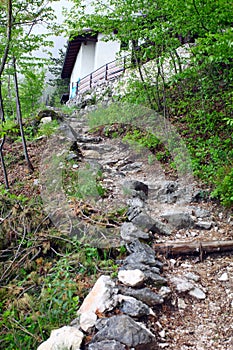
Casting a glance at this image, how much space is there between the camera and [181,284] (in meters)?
3.25

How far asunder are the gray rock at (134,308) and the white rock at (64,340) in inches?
17.9

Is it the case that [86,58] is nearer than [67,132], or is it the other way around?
[67,132]

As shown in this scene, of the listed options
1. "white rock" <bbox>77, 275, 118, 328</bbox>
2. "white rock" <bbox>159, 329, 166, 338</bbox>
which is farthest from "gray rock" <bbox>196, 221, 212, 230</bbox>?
"white rock" <bbox>159, 329, 166, 338</bbox>

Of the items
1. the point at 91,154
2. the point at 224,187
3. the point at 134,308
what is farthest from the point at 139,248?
the point at 91,154

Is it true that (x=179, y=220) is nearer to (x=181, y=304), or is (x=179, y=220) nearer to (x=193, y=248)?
(x=193, y=248)

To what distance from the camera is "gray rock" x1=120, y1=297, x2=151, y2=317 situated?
269cm

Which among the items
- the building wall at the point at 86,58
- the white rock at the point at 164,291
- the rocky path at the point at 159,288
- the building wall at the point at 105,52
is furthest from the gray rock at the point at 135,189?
the building wall at the point at 86,58

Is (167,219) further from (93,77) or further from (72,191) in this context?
(93,77)

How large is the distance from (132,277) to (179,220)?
163 centimetres

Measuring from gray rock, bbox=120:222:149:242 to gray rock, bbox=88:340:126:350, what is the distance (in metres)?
1.59

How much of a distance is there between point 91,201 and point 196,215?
1.66 m

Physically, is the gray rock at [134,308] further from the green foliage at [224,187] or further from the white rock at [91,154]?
the white rock at [91,154]

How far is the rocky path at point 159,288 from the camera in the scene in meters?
2.49

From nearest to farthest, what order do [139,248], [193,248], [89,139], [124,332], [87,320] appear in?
1. [124,332]
2. [87,320]
3. [139,248]
4. [193,248]
5. [89,139]
